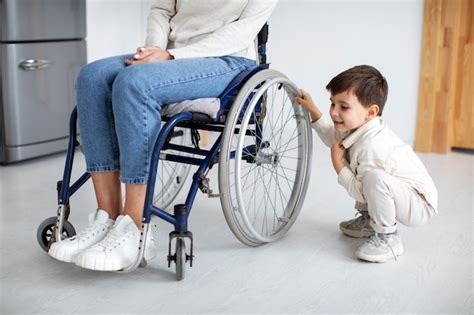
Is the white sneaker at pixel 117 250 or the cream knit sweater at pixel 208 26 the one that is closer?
the white sneaker at pixel 117 250

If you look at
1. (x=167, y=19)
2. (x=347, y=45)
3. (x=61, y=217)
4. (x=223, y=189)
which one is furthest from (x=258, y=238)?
(x=347, y=45)

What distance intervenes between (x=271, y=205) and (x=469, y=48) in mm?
1269

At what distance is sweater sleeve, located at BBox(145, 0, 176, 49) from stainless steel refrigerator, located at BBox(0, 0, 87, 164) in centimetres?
91

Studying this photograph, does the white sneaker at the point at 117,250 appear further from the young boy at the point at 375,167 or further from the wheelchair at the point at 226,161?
the young boy at the point at 375,167

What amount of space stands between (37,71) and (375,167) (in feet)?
5.07

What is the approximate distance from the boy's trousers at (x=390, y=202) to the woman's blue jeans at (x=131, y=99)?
435 mm

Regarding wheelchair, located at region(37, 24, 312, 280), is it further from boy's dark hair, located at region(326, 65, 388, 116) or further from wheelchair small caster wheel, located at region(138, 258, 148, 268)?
boy's dark hair, located at region(326, 65, 388, 116)

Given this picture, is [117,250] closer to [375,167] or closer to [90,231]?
[90,231]

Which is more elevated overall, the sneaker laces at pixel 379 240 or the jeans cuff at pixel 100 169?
the jeans cuff at pixel 100 169

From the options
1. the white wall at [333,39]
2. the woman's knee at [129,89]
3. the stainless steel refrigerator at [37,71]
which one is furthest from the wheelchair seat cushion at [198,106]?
the white wall at [333,39]

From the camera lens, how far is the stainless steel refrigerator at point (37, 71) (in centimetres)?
263

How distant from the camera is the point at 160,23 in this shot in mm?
1890

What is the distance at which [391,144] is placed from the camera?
1.76 meters

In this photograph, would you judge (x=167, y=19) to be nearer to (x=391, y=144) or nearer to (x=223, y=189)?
(x=223, y=189)
